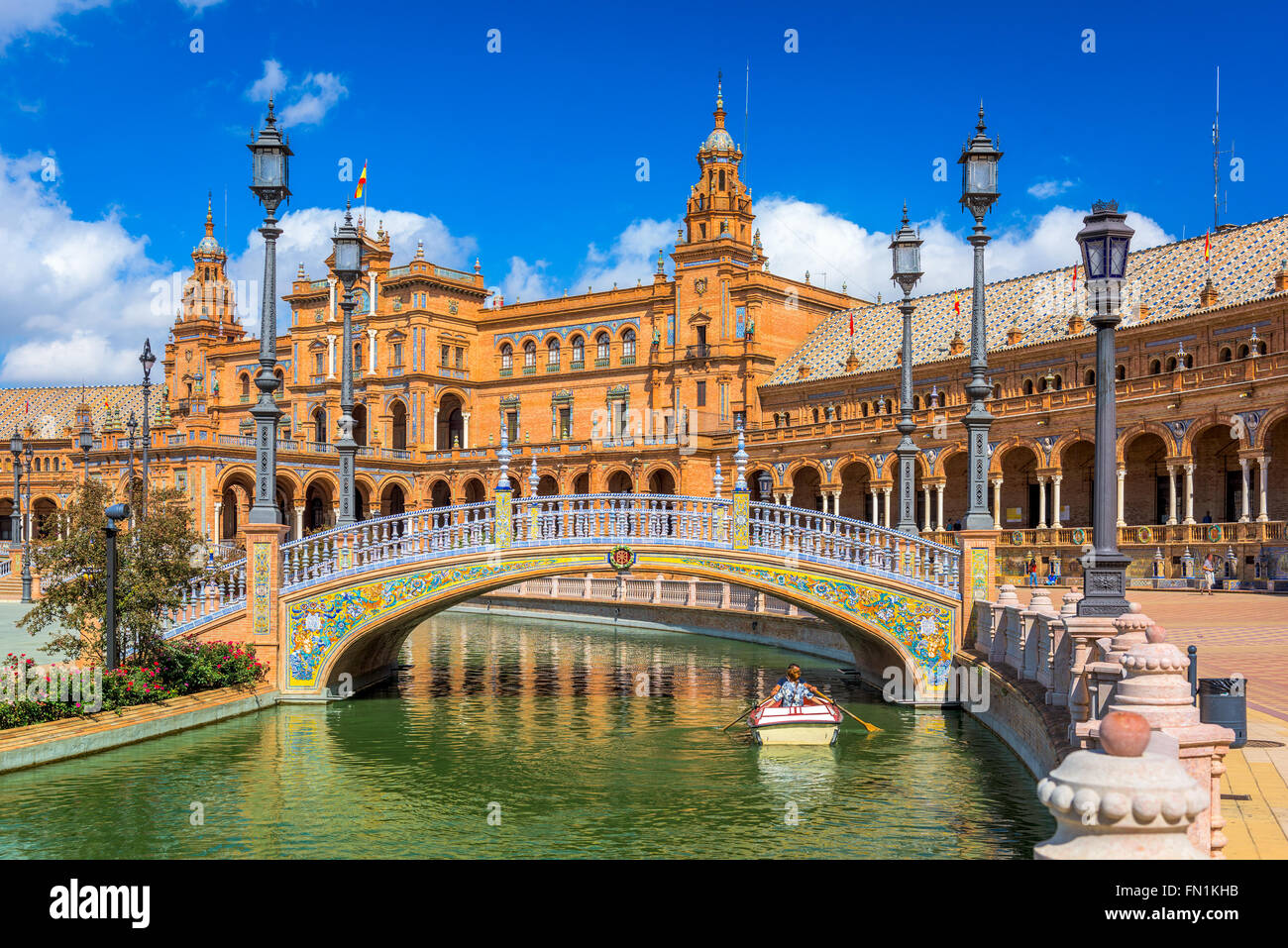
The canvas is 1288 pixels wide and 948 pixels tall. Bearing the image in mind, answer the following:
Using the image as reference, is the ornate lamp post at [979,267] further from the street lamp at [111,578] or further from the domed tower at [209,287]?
the domed tower at [209,287]

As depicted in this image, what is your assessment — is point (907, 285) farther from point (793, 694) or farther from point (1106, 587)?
point (1106, 587)

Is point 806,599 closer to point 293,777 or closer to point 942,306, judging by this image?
point 293,777

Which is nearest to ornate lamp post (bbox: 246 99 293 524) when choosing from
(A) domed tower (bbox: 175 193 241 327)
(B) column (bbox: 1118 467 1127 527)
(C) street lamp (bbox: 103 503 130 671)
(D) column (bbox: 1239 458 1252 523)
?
(C) street lamp (bbox: 103 503 130 671)

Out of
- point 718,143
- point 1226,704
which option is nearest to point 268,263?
point 1226,704

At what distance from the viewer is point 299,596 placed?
19781mm

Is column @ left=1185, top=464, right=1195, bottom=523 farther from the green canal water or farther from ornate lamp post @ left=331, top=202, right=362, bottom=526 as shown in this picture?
ornate lamp post @ left=331, top=202, right=362, bottom=526

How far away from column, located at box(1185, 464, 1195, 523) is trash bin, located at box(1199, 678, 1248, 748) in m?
29.2

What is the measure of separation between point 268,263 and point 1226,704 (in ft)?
51.0

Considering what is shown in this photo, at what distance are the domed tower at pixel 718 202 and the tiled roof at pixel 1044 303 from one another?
6930 millimetres

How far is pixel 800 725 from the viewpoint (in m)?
17.1

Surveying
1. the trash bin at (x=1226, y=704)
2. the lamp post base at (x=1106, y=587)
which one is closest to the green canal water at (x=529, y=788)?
the lamp post base at (x=1106, y=587)

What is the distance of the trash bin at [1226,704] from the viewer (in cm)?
927

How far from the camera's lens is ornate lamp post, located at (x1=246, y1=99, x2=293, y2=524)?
1892 centimetres

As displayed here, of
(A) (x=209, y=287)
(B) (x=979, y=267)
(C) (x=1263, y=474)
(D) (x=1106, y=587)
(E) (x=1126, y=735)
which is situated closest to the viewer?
(E) (x=1126, y=735)
